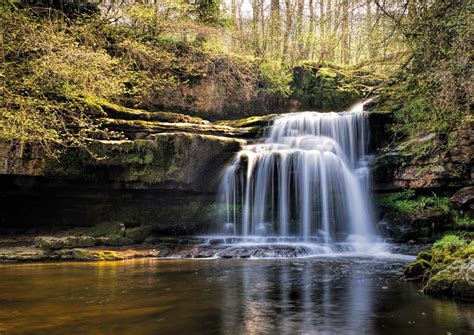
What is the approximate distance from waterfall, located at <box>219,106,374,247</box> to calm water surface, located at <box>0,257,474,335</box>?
4.83 meters

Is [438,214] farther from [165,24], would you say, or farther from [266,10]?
[266,10]

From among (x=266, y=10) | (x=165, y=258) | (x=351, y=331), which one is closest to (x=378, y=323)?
(x=351, y=331)

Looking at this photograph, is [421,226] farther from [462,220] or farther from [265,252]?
[265,252]

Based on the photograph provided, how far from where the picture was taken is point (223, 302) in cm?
630

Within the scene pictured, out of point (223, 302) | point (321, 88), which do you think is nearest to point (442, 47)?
point (223, 302)

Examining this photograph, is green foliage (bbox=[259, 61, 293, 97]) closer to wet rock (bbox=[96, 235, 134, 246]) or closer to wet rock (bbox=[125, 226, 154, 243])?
wet rock (bbox=[125, 226, 154, 243])

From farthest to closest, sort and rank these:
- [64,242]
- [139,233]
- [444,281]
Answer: [139,233] < [64,242] < [444,281]

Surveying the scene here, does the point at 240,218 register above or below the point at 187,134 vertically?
below

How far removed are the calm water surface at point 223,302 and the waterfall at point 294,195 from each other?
4831 millimetres

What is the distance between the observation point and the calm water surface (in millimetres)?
4941

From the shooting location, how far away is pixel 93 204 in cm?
1494

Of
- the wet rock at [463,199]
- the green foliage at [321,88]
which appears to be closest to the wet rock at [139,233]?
the wet rock at [463,199]

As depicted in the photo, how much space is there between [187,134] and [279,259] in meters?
5.37

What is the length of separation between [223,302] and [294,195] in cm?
890
